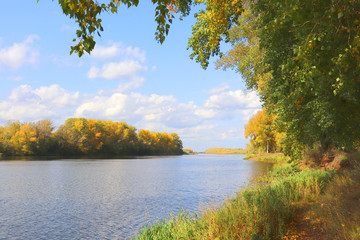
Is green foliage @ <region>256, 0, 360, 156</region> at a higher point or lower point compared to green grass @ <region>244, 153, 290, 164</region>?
higher

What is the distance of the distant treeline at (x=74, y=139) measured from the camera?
8562 centimetres

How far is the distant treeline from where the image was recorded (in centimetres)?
8562

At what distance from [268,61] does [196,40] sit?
3220 millimetres

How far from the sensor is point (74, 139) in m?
98.4

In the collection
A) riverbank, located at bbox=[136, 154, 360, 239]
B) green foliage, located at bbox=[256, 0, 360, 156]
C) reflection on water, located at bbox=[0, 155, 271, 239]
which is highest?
green foliage, located at bbox=[256, 0, 360, 156]

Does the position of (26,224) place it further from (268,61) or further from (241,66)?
(241,66)

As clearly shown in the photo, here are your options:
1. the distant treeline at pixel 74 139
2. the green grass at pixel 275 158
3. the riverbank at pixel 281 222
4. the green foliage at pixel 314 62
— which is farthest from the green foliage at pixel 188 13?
the distant treeline at pixel 74 139

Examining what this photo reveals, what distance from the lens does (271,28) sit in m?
6.92

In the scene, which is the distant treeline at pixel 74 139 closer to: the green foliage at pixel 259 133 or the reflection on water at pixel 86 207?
the green foliage at pixel 259 133

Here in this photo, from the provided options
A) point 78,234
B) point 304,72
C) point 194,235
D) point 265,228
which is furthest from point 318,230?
point 78,234

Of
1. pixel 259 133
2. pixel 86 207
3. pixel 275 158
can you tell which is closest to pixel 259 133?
pixel 259 133

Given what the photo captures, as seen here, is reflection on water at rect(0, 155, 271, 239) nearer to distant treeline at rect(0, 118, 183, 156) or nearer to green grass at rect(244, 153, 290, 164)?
green grass at rect(244, 153, 290, 164)

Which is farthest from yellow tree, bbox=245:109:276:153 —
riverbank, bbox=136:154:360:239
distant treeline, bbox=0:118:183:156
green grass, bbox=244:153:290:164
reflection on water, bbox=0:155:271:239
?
distant treeline, bbox=0:118:183:156

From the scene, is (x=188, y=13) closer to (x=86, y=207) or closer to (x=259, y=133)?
(x=86, y=207)
